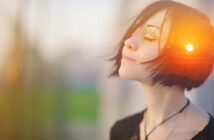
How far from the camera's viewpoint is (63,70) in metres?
1.15

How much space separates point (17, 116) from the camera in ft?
3.87

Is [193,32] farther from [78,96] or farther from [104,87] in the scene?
[78,96]

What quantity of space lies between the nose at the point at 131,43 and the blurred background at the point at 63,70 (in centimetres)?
5

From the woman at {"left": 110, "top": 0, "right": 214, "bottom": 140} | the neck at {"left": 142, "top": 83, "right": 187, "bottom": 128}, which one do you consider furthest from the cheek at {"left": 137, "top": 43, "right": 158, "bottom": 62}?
the neck at {"left": 142, "top": 83, "right": 187, "bottom": 128}

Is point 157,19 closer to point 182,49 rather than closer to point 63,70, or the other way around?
point 182,49

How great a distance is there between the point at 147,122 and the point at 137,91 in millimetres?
125

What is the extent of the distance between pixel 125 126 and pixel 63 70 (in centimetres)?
33

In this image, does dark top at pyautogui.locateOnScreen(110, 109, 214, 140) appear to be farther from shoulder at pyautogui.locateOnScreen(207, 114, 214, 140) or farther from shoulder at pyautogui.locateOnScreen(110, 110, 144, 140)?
shoulder at pyautogui.locateOnScreen(207, 114, 214, 140)

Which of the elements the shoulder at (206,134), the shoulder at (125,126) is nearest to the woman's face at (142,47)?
the shoulder at (125,126)

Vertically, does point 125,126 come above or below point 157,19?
below

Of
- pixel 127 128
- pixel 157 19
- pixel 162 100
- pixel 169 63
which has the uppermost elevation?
pixel 157 19

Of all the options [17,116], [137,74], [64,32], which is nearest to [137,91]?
[137,74]

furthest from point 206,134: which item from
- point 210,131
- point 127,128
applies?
point 127,128

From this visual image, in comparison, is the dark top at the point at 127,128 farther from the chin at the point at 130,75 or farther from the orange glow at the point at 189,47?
the orange glow at the point at 189,47
